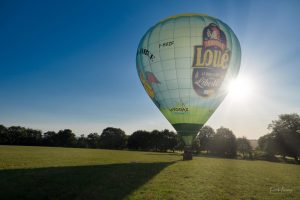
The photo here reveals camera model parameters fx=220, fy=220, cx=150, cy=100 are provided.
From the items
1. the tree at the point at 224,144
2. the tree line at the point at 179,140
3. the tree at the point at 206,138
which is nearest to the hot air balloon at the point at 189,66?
the tree line at the point at 179,140

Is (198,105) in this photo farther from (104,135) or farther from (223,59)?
(104,135)

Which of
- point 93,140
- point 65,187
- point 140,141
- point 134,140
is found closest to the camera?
point 65,187

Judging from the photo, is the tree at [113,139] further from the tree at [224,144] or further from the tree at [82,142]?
the tree at [224,144]

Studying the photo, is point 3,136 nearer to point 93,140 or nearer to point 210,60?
point 93,140

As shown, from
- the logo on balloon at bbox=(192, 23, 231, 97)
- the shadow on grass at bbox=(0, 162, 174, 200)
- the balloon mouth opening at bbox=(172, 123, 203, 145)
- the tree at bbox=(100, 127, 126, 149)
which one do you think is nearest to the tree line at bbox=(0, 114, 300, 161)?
the tree at bbox=(100, 127, 126, 149)

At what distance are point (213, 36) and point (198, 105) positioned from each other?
736cm

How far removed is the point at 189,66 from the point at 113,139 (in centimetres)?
10492

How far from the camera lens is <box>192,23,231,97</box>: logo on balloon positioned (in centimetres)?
2247

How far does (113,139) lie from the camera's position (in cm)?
12156

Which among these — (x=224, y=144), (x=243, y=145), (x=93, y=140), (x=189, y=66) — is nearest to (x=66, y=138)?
(x=93, y=140)

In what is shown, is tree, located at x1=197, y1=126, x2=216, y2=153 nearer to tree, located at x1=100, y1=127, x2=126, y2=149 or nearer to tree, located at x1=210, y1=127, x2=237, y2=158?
tree, located at x1=210, y1=127, x2=237, y2=158

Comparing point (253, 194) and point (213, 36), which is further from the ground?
point (213, 36)

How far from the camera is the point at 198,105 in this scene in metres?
23.8

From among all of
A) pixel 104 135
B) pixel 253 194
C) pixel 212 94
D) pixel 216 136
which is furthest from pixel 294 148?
pixel 104 135
